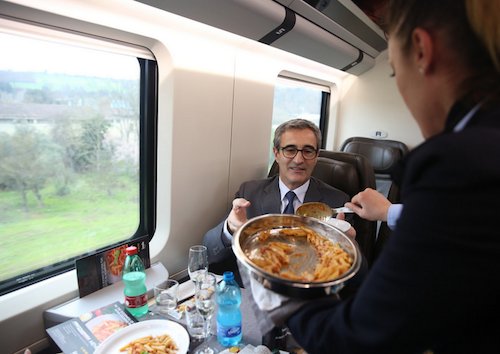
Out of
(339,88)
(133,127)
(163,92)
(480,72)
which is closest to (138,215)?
(133,127)

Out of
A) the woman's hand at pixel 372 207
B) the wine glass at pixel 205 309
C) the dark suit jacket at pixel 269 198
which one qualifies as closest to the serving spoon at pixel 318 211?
the woman's hand at pixel 372 207

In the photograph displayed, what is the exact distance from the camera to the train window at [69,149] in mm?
1611

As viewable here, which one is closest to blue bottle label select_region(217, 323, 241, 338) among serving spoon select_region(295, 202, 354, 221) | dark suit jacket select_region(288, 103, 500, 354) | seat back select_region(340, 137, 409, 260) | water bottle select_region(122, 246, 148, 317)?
water bottle select_region(122, 246, 148, 317)

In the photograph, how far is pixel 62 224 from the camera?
191cm

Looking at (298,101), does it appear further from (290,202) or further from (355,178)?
(290,202)

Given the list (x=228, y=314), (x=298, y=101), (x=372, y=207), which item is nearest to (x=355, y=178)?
(x=372, y=207)

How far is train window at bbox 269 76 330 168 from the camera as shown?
142 inches

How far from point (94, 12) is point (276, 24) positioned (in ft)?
3.66

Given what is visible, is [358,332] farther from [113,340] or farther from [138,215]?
[138,215]

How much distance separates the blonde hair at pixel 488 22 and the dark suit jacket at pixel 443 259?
105 millimetres

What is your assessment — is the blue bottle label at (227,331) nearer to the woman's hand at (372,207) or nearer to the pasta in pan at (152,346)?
the pasta in pan at (152,346)

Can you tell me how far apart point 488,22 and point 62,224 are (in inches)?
87.6

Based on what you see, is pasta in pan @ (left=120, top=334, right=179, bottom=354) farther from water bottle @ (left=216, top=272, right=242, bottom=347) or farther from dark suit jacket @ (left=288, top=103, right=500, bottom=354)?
dark suit jacket @ (left=288, top=103, right=500, bottom=354)

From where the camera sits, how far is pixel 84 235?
2035 mm
